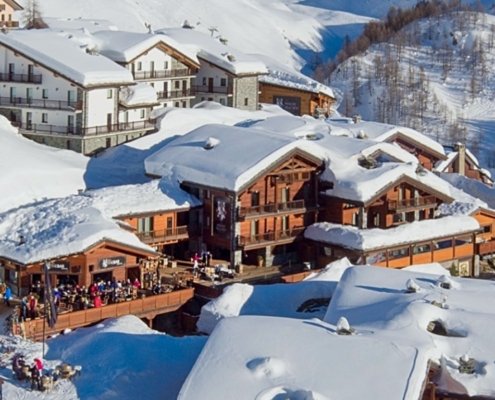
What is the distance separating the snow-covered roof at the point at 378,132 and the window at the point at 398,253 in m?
9.42

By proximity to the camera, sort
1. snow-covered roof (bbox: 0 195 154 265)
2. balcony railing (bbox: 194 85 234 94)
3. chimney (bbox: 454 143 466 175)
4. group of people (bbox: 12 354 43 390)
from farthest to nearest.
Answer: balcony railing (bbox: 194 85 234 94) < chimney (bbox: 454 143 466 175) < snow-covered roof (bbox: 0 195 154 265) < group of people (bbox: 12 354 43 390)

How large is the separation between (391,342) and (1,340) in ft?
43.1

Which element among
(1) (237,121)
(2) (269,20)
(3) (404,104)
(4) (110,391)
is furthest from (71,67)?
(2) (269,20)

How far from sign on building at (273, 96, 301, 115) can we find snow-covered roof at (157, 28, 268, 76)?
7.83m

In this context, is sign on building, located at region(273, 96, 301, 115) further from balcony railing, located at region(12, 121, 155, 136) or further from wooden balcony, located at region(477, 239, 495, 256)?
wooden balcony, located at region(477, 239, 495, 256)

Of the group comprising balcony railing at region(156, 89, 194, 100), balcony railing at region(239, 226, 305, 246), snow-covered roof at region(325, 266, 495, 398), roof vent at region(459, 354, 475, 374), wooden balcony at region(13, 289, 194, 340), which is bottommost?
wooden balcony at region(13, 289, 194, 340)

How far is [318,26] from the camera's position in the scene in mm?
157375

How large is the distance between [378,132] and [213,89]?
43.5ft

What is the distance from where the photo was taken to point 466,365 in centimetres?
3067

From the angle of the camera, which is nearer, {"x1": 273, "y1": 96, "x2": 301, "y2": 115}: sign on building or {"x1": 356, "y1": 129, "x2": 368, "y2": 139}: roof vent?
{"x1": 356, "y1": 129, "x2": 368, "y2": 139}: roof vent

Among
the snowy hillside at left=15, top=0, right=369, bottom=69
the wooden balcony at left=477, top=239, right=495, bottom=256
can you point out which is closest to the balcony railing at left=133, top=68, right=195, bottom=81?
the wooden balcony at left=477, top=239, right=495, bottom=256

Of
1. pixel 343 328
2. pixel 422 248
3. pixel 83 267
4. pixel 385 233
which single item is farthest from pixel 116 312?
pixel 422 248

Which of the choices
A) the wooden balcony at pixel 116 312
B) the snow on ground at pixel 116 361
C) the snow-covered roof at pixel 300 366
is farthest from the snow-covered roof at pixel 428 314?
the wooden balcony at pixel 116 312

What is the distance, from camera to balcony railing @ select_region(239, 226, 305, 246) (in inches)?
1864
